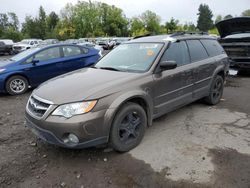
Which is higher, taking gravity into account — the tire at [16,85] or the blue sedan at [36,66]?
the blue sedan at [36,66]

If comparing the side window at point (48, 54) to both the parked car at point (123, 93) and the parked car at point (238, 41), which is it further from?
A: the parked car at point (238, 41)

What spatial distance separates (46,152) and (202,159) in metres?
2.34

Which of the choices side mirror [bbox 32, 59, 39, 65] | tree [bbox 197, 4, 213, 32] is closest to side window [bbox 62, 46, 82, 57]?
side mirror [bbox 32, 59, 39, 65]

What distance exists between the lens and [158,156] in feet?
11.5

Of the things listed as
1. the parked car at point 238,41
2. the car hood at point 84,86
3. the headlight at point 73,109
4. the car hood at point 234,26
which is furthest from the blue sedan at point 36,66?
the car hood at point 234,26

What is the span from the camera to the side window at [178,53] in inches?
168

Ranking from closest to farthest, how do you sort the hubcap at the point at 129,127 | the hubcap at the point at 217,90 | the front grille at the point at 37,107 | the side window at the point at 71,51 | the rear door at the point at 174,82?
the front grille at the point at 37,107
the hubcap at the point at 129,127
the rear door at the point at 174,82
the hubcap at the point at 217,90
the side window at the point at 71,51

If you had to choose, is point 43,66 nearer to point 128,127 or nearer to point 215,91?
point 128,127

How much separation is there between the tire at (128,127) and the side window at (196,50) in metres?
1.88

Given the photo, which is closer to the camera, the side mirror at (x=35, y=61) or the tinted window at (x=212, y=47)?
the tinted window at (x=212, y=47)

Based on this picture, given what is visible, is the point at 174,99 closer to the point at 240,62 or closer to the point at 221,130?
the point at 221,130


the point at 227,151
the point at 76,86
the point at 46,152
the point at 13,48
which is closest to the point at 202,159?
the point at 227,151

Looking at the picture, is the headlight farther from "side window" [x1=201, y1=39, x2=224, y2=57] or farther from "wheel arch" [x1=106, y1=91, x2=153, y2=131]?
"side window" [x1=201, y1=39, x2=224, y2=57]

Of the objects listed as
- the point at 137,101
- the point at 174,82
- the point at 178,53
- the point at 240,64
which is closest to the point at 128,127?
the point at 137,101
